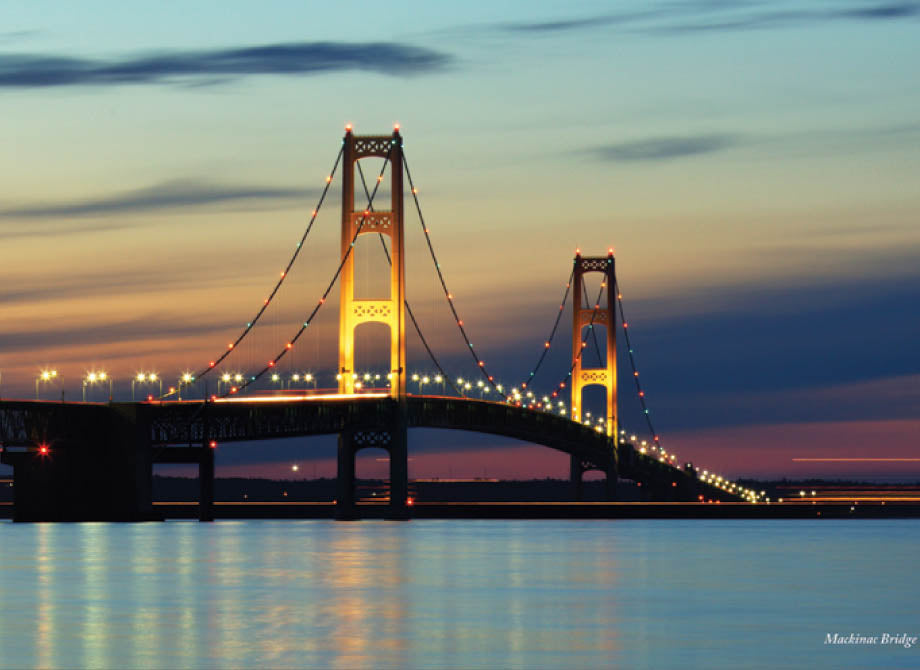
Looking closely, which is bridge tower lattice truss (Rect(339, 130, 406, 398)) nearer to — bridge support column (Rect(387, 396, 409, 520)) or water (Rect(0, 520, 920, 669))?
bridge support column (Rect(387, 396, 409, 520))

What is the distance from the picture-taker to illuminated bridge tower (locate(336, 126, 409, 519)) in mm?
101188

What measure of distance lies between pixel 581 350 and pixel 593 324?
256 centimetres

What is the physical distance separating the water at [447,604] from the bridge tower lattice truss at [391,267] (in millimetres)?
23625

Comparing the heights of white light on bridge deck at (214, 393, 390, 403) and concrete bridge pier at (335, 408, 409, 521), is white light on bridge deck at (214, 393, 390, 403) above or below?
above

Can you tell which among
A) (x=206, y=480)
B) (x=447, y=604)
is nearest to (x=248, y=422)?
(x=206, y=480)

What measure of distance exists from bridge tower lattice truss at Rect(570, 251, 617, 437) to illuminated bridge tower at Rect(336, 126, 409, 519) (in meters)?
42.3

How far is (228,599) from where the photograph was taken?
4419 cm

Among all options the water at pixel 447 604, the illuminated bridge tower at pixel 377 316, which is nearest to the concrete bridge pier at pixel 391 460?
the illuminated bridge tower at pixel 377 316

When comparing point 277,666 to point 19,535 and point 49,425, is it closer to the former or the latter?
point 19,535

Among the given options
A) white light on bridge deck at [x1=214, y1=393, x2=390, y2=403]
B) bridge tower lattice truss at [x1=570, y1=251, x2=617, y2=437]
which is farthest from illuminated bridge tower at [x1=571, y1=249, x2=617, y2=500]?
white light on bridge deck at [x1=214, y1=393, x2=390, y2=403]

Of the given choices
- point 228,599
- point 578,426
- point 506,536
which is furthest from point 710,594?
point 578,426

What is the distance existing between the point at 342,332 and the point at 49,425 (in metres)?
16.4

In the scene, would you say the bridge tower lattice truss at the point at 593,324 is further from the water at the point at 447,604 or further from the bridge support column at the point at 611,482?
the water at the point at 447,604

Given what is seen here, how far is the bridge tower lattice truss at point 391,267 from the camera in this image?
101 meters
